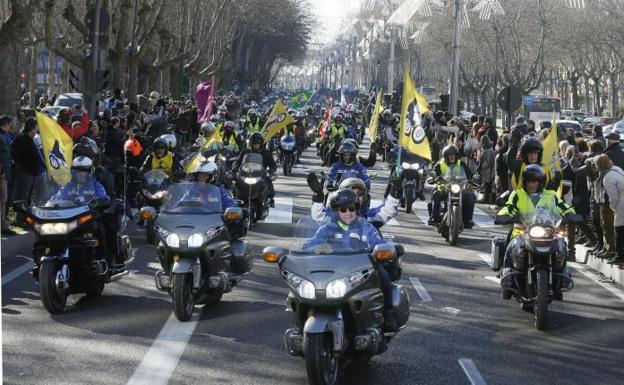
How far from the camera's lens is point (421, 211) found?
23797mm

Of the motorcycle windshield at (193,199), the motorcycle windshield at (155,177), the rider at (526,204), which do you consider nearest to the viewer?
the motorcycle windshield at (193,199)

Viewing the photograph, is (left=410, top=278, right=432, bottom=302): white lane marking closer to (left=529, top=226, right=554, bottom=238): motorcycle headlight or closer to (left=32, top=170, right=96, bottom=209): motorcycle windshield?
(left=529, top=226, right=554, bottom=238): motorcycle headlight

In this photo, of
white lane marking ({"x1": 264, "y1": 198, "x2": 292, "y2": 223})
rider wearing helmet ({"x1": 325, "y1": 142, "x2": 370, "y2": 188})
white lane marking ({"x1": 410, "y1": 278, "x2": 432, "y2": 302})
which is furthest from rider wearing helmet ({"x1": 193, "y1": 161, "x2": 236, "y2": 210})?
white lane marking ({"x1": 264, "y1": 198, "x2": 292, "y2": 223})

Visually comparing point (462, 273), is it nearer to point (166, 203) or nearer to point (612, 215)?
point (612, 215)

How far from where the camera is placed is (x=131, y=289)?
12.9 metres

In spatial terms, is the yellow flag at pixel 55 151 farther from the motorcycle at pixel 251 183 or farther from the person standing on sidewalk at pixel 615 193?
the motorcycle at pixel 251 183

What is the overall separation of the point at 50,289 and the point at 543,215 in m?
4.51

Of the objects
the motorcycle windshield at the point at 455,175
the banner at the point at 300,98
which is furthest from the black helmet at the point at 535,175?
the banner at the point at 300,98

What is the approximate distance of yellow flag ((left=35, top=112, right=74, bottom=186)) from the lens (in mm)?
11461

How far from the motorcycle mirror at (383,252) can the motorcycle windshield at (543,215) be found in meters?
3.20

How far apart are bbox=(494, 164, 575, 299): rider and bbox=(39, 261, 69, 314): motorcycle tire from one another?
4.10 m

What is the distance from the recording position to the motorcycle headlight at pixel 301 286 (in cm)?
830

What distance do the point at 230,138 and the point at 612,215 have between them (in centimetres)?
881

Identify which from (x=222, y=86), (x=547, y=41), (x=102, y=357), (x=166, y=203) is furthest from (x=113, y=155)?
(x=222, y=86)
